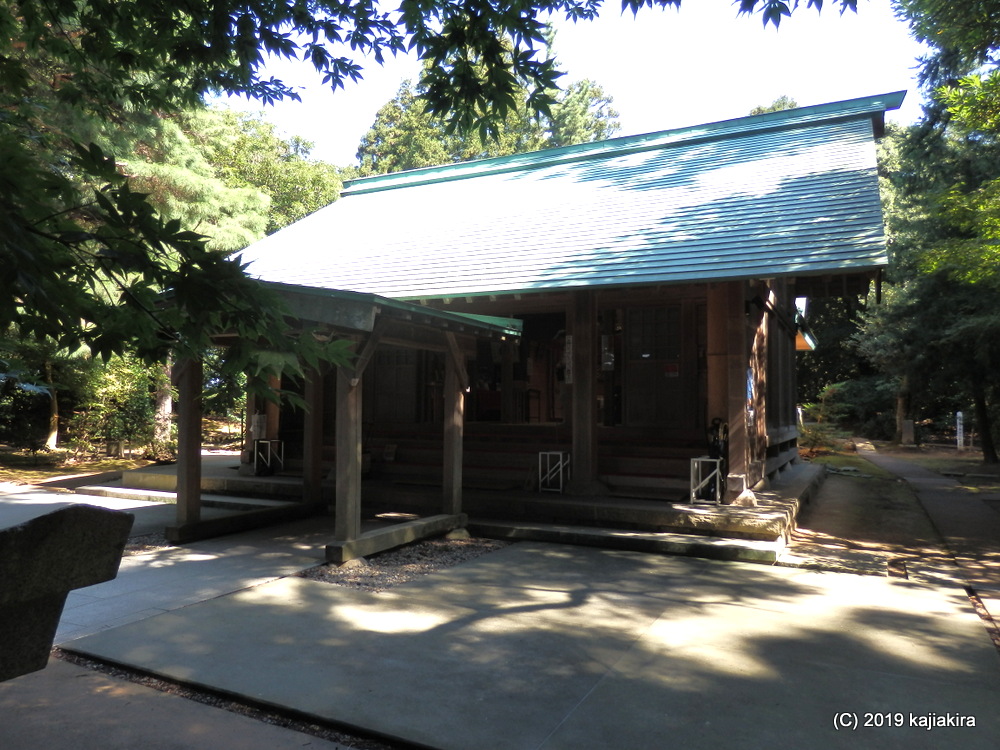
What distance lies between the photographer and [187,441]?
808 cm

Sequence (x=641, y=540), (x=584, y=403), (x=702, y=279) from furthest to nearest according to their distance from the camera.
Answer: (x=584, y=403) < (x=702, y=279) < (x=641, y=540)

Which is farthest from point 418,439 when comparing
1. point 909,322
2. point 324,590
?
point 909,322

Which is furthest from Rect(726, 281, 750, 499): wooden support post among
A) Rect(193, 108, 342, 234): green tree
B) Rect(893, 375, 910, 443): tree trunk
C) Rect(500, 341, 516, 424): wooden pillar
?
Rect(893, 375, 910, 443): tree trunk

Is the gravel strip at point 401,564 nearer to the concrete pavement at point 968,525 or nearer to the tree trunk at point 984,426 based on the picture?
the concrete pavement at point 968,525

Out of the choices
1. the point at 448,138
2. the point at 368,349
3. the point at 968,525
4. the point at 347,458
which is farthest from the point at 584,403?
the point at 448,138

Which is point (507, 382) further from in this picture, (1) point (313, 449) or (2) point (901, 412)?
(2) point (901, 412)

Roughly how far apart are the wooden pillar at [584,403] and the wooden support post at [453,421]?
5.76 feet

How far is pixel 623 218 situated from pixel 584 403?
10.4 feet

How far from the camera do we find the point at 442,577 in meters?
6.64

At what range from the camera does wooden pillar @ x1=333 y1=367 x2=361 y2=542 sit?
7.09 meters

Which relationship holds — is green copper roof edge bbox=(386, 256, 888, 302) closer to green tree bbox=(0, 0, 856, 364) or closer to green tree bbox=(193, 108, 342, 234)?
green tree bbox=(0, 0, 856, 364)

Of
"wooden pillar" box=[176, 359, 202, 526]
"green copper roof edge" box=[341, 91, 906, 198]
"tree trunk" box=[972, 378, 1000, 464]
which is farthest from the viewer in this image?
"tree trunk" box=[972, 378, 1000, 464]

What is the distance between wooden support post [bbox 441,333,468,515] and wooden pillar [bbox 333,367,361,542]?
153 cm

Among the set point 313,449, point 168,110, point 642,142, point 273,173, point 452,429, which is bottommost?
point 313,449
